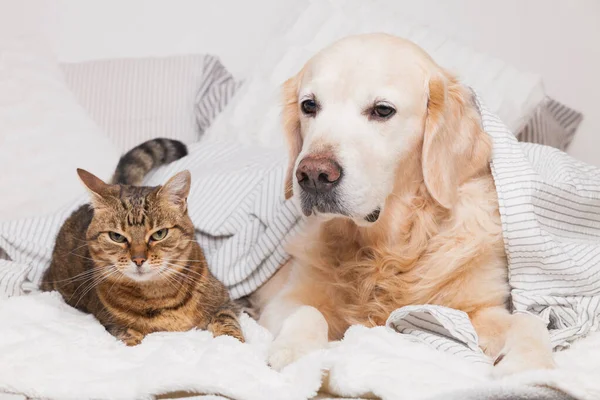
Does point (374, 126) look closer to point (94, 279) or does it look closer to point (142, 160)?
point (94, 279)

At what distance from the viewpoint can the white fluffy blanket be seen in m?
1.25

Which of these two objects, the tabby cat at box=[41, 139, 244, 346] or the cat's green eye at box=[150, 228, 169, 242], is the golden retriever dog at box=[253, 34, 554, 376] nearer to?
the tabby cat at box=[41, 139, 244, 346]

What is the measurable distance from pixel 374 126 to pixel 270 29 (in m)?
1.76

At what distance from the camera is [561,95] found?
10.4ft

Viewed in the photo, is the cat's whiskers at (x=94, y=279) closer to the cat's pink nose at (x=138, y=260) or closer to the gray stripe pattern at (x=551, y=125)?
the cat's pink nose at (x=138, y=260)

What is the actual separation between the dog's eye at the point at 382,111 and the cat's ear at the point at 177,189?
0.50 metres

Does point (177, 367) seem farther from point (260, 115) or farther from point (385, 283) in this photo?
point (260, 115)

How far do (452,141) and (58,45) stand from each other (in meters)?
2.23

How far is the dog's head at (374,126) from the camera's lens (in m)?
1.53

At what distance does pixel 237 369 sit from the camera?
4.42 ft

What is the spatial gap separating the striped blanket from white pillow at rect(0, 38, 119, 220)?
0.68 feet

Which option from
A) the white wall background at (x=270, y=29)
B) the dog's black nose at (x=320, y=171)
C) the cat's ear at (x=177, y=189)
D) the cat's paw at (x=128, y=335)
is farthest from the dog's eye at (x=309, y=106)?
the white wall background at (x=270, y=29)

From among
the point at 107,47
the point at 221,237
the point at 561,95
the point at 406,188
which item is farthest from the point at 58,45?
the point at 561,95

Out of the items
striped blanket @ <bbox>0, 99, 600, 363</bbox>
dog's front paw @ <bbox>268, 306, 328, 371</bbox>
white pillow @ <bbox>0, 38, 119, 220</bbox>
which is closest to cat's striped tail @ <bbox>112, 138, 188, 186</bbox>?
striped blanket @ <bbox>0, 99, 600, 363</bbox>
